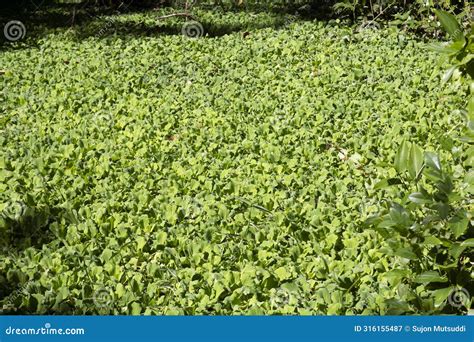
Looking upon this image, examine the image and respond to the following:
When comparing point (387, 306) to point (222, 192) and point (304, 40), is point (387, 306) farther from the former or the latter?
point (304, 40)

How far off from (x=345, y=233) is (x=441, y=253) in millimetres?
624

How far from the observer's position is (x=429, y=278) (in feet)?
7.98

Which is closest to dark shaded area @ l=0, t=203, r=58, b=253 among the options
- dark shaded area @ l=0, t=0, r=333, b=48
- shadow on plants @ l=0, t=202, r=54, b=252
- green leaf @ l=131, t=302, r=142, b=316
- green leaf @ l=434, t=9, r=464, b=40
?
shadow on plants @ l=0, t=202, r=54, b=252

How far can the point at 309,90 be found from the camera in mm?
5242

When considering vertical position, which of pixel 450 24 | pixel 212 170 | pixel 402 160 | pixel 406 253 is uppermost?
pixel 450 24

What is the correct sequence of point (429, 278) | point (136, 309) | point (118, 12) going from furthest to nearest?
point (118, 12)
point (136, 309)
point (429, 278)

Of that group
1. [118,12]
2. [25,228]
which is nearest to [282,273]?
[25,228]

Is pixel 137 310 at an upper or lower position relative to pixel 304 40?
lower

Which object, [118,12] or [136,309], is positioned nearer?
[136,309]

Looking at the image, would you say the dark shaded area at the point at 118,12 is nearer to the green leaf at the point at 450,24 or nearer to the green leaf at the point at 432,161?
the green leaf at the point at 450,24

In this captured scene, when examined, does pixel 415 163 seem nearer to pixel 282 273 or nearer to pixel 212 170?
pixel 282 273

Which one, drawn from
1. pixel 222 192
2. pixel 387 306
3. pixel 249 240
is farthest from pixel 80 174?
pixel 387 306

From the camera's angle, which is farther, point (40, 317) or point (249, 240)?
point (249, 240)

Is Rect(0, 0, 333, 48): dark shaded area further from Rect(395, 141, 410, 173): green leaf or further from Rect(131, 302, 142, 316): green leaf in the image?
Rect(395, 141, 410, 173): green leaf
